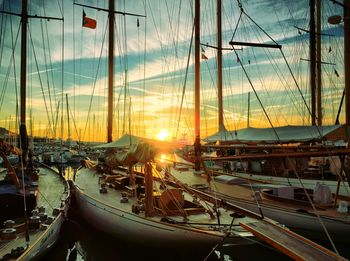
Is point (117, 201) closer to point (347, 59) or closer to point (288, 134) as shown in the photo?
point (288, 134)

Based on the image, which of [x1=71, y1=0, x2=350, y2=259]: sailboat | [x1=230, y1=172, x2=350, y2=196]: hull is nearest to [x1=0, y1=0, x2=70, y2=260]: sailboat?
[x1=71, y1=0, x2=350, y2=259]: sailboat

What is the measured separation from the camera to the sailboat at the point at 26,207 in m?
7.89

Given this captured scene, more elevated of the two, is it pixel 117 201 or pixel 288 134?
pixel 288 134

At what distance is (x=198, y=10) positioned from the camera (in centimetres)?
1795

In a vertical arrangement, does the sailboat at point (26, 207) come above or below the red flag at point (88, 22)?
below

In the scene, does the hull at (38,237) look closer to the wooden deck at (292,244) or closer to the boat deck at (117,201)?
the boat deck at (117,201)

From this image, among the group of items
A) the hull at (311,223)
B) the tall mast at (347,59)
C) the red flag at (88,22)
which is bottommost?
the hull at (311,223)

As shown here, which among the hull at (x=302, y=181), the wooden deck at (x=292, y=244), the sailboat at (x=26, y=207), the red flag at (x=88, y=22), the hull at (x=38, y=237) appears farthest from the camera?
the red flag at (x=88, y=22)

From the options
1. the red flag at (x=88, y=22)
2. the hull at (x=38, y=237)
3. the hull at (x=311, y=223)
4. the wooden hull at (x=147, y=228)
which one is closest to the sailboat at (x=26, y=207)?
the hull at (x=38, y=237)

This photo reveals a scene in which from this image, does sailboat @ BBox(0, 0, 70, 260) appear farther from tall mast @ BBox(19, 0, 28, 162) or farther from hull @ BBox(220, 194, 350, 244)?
hull @ BBox(220, 194, 350, 244)

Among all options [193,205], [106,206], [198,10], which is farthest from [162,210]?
[198,10]

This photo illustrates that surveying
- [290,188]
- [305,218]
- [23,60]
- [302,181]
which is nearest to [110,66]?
[23,60]

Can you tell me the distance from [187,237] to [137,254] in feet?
9.49

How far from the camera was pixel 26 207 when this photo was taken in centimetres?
1232
